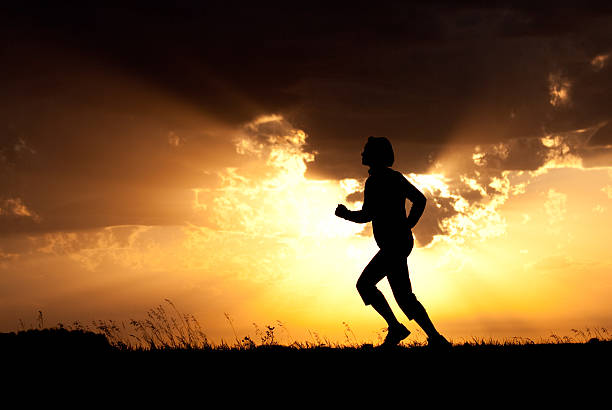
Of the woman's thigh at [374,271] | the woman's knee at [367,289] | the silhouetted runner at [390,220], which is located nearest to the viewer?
the silhouetted runner at [390,220]

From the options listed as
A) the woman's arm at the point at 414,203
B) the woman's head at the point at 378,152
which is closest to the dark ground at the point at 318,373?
the woman's arm at the point at 414,203

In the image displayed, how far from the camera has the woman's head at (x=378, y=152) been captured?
984 cm

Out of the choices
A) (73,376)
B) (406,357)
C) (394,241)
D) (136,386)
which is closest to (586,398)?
(406,357)

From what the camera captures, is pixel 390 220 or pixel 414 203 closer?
pixel 390 220

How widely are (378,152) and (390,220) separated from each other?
1.00m

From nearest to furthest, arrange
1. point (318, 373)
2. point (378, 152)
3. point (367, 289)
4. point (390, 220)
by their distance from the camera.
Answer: point (318, 373), point (390, 220), point (378, 152), point (367, 289)

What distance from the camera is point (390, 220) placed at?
9695mm

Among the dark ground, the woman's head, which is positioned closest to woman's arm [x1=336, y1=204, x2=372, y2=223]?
the woman's head

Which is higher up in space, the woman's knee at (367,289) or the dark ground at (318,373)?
the woman's knee at (367,289)

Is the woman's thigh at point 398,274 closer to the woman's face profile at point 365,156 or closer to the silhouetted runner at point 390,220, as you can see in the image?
the silhouetted runner at point 390,220

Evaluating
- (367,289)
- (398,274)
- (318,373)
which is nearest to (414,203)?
(398,274)

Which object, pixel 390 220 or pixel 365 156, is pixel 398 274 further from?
pixel 365 156

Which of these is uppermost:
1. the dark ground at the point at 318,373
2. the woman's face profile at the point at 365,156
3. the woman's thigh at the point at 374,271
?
the woman's face profile at the point at 365,156

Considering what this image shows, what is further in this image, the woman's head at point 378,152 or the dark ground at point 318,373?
the woman's head at point 378,152
